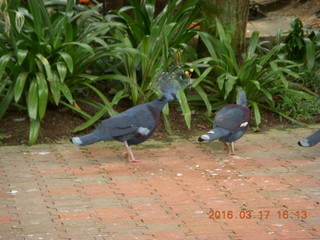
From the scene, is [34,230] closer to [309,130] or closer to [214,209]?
[214,209]

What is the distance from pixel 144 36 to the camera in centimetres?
738

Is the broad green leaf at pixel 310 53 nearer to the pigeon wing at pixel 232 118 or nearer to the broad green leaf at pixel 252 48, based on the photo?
the broad green leaf at pixel 252 48

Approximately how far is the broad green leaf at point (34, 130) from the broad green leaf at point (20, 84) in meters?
0.32

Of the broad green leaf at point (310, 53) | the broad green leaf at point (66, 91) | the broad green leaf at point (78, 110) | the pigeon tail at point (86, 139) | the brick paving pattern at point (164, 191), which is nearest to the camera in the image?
the brick paving pattern at point (164, 191)

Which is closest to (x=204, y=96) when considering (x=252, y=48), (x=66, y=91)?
(x=252, y=48)

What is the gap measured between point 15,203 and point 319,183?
2513mm

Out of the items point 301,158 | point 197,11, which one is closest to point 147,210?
point 301,158

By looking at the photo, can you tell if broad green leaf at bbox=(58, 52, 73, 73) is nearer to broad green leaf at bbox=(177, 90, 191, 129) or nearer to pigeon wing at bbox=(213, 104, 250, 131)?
broad green leaf at bbox=(177, 90, 191, 129)

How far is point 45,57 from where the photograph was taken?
712 centimetres

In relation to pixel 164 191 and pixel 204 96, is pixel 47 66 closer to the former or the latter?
pixel 204 96

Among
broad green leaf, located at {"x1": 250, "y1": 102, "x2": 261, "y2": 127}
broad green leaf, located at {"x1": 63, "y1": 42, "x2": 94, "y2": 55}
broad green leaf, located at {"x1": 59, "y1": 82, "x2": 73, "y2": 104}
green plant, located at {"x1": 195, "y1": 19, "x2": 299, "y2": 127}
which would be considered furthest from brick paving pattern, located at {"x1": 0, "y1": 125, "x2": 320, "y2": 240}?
broad green leaf, located at {"x1": 63, "y1": 42, "x2": 94, "y2": 55}

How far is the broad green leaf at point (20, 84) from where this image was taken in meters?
6.74

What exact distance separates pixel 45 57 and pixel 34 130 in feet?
2.75
